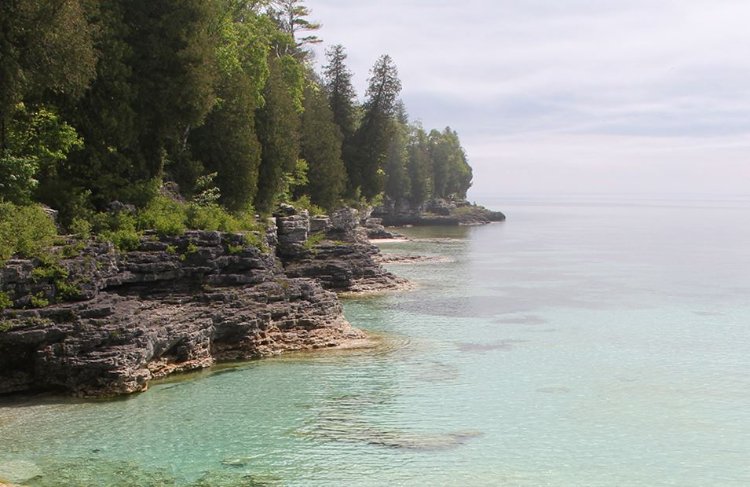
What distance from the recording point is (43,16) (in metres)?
25.6

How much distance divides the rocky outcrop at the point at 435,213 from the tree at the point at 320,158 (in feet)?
219

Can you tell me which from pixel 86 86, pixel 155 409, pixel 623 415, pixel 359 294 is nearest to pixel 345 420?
pixel 155 409

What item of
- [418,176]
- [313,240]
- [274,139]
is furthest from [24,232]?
[418,176]

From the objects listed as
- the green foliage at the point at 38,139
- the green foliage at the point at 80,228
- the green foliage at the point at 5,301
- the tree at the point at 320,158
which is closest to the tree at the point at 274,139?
the tree at the point at 320,158

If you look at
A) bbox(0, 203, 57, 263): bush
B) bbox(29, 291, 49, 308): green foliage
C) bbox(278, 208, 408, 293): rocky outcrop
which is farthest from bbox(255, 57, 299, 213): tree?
bbox(29, 291, 49, 308): green foliage

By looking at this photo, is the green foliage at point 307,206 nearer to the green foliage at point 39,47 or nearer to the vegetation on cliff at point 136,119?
the vegetation on cliff at point 136,119

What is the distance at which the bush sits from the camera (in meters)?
24.3

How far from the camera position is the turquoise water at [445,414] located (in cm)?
2031

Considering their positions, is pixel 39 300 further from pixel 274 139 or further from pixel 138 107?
pixel 274 139

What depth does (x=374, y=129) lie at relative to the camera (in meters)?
75.9

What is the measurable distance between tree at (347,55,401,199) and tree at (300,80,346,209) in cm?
1032

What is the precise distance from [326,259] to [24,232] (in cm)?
2757

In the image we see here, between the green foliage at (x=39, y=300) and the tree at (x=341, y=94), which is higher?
the tree at (x=341, y=94)

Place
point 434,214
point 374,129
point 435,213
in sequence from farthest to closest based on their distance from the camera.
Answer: point 435,213
point 434,214
point 374,129
